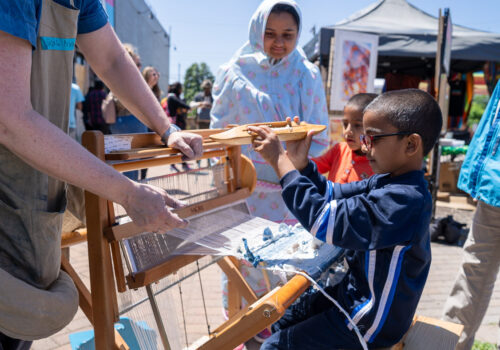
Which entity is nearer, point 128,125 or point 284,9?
point 284,9

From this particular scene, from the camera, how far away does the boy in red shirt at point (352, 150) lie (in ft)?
7.10

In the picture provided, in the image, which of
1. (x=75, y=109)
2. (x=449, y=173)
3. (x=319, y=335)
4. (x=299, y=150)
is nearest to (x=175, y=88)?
(x=75, y=109)

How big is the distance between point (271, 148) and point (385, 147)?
39 centimetres

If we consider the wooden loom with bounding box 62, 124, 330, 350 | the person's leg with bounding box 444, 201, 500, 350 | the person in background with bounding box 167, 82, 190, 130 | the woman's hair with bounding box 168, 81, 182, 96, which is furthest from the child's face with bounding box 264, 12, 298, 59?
the woman's hair with bounding box 168, 81, 182, 96

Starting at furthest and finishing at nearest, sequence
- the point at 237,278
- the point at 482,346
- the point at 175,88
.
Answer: the point at 175,88 < the point at 482,346 < the point at 237,278

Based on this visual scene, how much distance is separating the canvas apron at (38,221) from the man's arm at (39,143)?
0.09 meters

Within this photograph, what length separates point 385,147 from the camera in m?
1.39

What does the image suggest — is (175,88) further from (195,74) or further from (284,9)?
(195,74)

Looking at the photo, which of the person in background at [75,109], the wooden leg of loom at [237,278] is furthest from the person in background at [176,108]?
the wooden leg of loom at [237,278]

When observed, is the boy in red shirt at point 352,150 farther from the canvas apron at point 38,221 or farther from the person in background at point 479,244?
the canvas apron at point 38,221

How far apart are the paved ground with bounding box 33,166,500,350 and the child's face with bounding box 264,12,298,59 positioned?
4.72 ft

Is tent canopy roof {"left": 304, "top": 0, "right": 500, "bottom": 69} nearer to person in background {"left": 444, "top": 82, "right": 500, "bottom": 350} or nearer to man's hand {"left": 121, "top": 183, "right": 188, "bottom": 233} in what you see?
person in background {"left": 444, "top": 82, "right": 500, "bottom": 350}

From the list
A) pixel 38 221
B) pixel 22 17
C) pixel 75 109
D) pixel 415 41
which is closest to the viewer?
pixel 22 17

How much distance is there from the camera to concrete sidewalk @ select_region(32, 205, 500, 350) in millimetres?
2492
